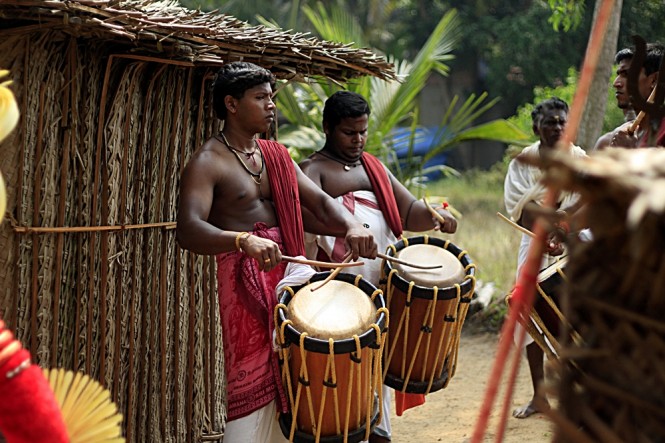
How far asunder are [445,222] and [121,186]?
1735mm

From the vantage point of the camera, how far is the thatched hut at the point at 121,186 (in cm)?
425

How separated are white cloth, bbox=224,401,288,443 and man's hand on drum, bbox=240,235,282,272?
0.77m

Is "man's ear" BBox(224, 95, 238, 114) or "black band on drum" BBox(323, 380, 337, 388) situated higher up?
"man's ear" BBox(224, 95, 238, 114)

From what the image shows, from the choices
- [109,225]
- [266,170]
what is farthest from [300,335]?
[109,225]

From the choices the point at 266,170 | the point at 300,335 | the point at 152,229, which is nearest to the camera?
the point at 300,335

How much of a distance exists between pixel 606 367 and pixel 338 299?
2210 mm

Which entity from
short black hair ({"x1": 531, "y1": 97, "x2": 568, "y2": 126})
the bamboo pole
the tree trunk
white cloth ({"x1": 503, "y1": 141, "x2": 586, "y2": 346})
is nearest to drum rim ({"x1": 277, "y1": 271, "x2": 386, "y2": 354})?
the bamboo pole

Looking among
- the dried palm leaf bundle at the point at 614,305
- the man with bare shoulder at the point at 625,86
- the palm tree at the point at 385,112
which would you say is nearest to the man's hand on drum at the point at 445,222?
the man with bare shoulder at the point at 625,86

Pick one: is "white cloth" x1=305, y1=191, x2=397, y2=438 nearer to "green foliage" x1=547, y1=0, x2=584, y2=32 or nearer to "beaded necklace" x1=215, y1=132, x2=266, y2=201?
"beaded necklace" x1=215, y1=132, x2=266, y2=201

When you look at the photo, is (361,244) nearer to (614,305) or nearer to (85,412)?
(85,412)

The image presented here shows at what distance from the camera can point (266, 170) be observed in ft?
14.8

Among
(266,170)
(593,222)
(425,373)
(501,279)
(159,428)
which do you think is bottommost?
(501,279)

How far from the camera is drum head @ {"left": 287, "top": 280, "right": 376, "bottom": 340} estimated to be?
12.8 feet

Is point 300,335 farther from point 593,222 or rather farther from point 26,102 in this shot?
point 593,222
